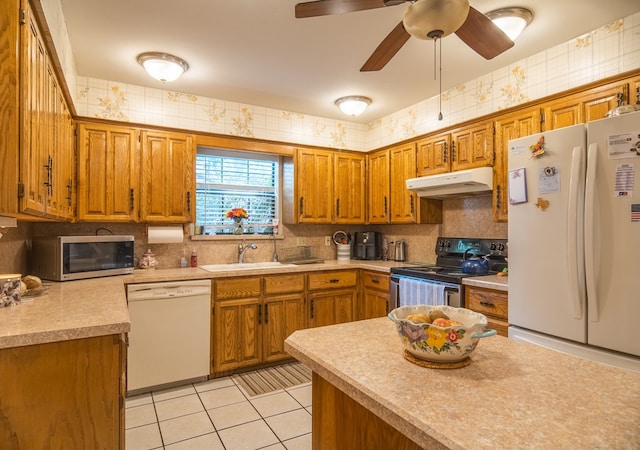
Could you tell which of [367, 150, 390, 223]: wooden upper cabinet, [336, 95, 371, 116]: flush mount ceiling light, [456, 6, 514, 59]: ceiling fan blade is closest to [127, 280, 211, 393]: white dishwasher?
[367, 150, 390, 223]: wooden upper cabinet

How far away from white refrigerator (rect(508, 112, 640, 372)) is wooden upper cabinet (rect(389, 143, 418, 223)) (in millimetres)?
1429

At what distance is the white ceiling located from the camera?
7.13 feet

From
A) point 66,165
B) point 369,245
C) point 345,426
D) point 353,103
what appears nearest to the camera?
point 345,426

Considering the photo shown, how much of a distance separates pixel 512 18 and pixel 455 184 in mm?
1270

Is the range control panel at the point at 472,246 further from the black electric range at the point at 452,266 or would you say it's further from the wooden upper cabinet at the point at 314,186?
the wooden upper cabinet at the point at 314,186

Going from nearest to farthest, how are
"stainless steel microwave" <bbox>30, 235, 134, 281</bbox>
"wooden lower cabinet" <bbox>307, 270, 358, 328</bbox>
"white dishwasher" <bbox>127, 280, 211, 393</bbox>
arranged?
"stainless steel microwave" <bbox>30, 235, 134, 281</bbox> < "white dishwasher" <bbox>127, 280, 211, 393</bbox> < "wooden lower cabinet" <bbox>307, 270, 358, 328</bbox>

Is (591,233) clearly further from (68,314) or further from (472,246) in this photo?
(68,314)

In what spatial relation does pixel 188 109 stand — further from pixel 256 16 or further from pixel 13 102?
pixel 13 102

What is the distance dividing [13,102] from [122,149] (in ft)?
6.13

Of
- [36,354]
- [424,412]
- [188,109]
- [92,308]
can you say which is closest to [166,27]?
[188,109]

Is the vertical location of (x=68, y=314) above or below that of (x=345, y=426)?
above

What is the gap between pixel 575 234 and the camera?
6.28ft

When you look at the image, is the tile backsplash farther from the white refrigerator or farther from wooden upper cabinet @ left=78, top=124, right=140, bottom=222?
the white refrigerator

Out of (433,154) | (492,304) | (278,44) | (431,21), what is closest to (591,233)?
(492,304)
